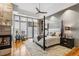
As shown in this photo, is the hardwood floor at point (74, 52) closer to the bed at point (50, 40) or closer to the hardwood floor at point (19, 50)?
the bed at point (50, 40)

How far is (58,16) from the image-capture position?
2.52m

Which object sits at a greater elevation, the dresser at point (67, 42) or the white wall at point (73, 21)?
the white wall at point (73, 21)

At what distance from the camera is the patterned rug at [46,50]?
2.47m

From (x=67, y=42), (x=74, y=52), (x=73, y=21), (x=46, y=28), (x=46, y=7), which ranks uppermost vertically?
(x=46, y=7)

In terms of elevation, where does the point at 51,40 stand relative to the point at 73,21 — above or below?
below

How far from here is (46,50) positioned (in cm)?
254

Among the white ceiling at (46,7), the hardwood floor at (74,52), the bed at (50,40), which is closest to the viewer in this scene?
the hardwood floor at (74,52)

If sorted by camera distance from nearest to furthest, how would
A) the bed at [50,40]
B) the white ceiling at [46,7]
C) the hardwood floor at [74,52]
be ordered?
the hardwood floor at [74,52], the white ceiling at [46,7], the bed at [50,40]

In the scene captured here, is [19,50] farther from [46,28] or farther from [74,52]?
[74,52]

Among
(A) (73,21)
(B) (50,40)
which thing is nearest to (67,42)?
(B) (50,40)

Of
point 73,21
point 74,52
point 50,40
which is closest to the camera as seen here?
point 74,52

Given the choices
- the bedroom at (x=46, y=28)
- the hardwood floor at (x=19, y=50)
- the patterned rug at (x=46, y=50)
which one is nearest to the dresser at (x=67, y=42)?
the bedroom at (x=46, y=28)

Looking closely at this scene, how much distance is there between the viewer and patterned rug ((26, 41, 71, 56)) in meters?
2.47

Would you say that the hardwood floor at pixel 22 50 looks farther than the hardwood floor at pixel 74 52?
Yes
